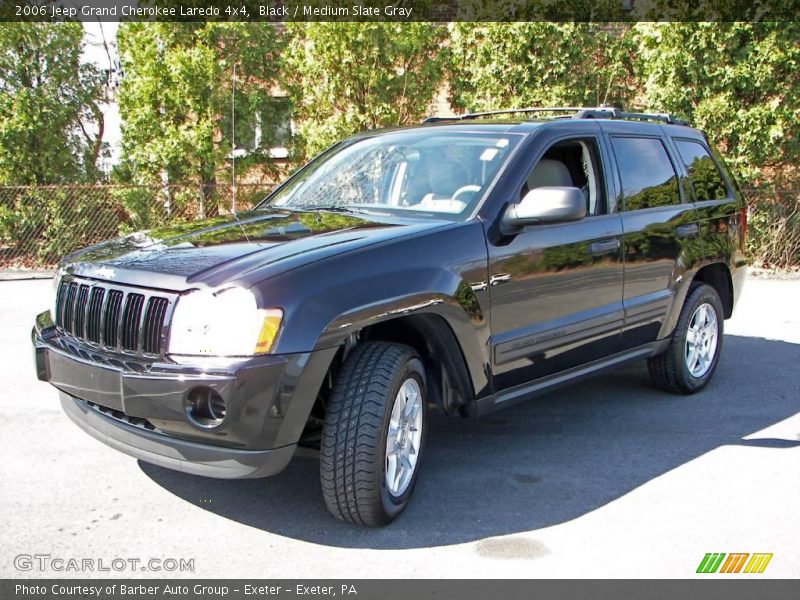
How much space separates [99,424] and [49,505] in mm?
687

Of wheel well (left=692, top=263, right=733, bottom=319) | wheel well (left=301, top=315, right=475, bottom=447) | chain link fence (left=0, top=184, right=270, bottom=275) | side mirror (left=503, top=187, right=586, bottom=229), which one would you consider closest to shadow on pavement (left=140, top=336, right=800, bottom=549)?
wheel well (left=301, top=315, right=475, bottom=447)

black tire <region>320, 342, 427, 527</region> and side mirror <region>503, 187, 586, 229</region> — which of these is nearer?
black tire <region>320, 342, 427, 527</region>

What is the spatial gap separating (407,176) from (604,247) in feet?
4.03

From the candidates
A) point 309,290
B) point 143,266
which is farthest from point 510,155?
point 143,266

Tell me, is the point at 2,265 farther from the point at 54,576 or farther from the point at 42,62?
the point at 54,576

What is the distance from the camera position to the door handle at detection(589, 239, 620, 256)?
15.6 feet

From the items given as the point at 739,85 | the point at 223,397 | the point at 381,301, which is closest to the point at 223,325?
the point at 223,397

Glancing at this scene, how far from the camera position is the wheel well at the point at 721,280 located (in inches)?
243

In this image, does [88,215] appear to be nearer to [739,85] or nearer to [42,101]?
[42,101]

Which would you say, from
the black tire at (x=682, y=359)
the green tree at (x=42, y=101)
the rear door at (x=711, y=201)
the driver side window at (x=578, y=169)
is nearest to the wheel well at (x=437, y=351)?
the driver side window at (x=578, y=169)

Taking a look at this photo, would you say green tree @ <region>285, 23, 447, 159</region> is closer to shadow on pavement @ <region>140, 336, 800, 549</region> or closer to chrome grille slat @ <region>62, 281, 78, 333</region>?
shadow on pavement @ <region>140, 336, 800, 549</region>

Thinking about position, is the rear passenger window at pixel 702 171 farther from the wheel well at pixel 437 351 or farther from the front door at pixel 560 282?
the wheel well at pixel 437 351

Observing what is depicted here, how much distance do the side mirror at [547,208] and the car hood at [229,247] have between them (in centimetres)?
42

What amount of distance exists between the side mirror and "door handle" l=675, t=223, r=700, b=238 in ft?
5.37
